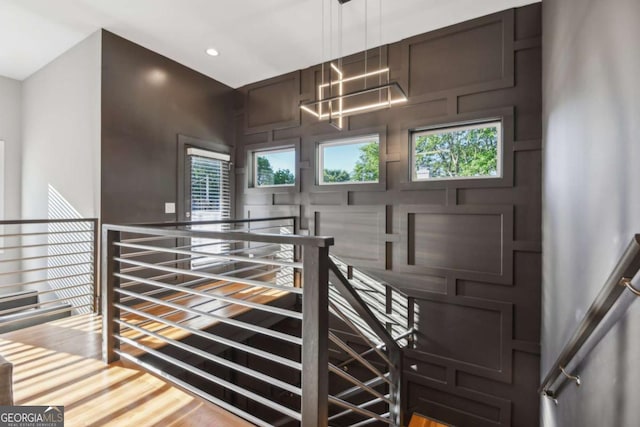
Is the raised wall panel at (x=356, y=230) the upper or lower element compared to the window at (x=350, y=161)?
lower

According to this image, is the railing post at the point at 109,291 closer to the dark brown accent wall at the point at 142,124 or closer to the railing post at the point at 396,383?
the dark brown accent wall at the point at 142,124

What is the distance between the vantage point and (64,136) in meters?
3.33

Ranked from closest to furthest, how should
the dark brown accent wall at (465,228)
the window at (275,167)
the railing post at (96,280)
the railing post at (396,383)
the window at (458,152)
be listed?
1. the railing post at (396,383)
2. the dark brown accent wall at (465,228)
3. the window at (458,152)
4. the railing post at (96,280)
5. the window at (275,167)

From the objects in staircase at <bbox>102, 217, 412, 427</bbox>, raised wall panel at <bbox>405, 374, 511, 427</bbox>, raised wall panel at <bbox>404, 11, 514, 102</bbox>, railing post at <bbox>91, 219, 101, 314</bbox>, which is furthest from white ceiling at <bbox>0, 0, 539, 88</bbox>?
raised wall panel at <bbox>405, 374, 511, 427</bbox>

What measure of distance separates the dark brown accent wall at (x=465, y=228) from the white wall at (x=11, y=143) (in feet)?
14.0

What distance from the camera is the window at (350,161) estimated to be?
11.5 ft

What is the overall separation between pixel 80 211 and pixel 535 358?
4.56 meters

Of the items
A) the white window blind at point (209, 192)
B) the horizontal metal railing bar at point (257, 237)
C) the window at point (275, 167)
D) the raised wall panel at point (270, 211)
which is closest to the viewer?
the horizontal metal railing bar at point (257, 237)

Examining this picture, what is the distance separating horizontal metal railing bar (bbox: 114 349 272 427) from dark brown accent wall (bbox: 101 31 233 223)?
164cm

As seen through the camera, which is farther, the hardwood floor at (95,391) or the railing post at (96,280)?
the railing post at (96,280)

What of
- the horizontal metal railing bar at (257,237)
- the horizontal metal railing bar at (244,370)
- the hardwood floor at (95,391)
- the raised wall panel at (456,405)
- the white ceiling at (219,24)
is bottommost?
the raised wall panel at (456,405)

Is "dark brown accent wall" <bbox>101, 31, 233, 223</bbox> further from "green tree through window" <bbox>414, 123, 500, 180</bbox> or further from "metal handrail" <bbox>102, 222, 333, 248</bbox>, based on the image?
"green tree through window" <bbox>414, 123, 500, 180</bbox>

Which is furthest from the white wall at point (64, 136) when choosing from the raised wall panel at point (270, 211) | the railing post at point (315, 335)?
the railing post at point (315, 335)

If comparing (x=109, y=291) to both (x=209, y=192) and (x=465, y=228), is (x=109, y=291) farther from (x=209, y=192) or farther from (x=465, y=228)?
(x=465, y=228)
